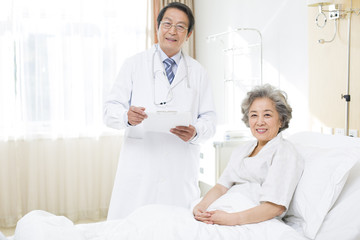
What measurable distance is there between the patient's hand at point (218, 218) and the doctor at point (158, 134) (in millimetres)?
564

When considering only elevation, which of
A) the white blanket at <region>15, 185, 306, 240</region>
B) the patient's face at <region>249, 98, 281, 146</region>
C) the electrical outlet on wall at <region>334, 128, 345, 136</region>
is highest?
the patient's face at <region>249, 98, 281, 146</region>

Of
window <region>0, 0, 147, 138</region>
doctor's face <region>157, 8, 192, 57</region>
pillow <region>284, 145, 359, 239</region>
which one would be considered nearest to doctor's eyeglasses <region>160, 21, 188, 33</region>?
doctor's face <region>157, 8, 192, 57</region>

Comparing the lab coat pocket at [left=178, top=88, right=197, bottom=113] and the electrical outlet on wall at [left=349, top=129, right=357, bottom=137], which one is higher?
the lab coat pocket at [left=178, top=88, right=197, bottom=113]

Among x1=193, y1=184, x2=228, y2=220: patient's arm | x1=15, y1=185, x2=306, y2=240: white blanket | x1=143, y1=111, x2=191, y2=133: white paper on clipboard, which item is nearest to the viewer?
x1=15, y1=185, x2=306, y2=240: white blanket

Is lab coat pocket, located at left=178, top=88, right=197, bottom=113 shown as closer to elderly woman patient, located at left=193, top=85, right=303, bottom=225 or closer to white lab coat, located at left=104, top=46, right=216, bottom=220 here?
white lab coat, located at left=104, top=46, right=216, bottom=220

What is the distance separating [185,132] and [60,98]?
215cm

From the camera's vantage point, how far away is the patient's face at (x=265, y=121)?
70.9 inches

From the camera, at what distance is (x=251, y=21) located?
333cm

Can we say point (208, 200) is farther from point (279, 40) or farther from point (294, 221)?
point (279, 40)

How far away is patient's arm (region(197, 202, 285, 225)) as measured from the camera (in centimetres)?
156

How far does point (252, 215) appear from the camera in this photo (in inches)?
61.4

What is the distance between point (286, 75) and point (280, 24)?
371 millimetres

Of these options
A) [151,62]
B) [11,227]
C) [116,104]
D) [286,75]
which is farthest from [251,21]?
[11,227]

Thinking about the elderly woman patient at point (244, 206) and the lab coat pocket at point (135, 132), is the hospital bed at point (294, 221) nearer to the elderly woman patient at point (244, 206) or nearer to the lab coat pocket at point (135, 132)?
the elderly woman patient at point (244, 206)
